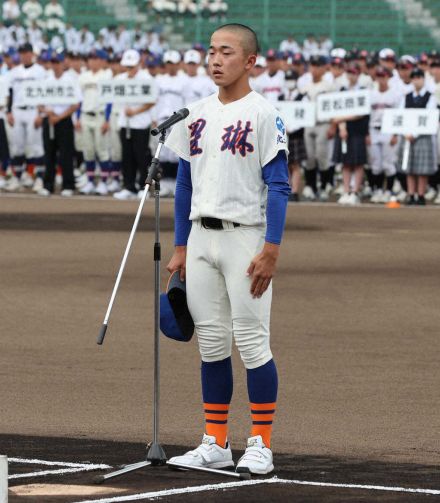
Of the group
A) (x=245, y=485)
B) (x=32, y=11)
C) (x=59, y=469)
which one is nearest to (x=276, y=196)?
(x=245, y=485)

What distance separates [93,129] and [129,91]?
4.83ft

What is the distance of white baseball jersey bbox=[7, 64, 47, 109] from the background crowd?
3cm

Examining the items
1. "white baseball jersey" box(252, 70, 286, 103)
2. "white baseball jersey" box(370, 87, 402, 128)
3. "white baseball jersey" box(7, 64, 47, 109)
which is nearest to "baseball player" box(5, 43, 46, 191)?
"white baseball jersey" box(7, 64, 47, 109)

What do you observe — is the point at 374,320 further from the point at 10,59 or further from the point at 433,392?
the point at 10,59

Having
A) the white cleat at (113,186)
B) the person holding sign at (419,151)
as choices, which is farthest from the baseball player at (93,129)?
the person holding sign at (419,151)

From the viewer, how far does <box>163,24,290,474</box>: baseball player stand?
7586 mm

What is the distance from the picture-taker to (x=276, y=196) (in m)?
7.52

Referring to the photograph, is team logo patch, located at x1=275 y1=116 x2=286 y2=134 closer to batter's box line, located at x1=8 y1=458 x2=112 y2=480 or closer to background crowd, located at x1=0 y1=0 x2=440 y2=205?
batter's box line, located at x1=8 y1=458 x2=112 y2=480

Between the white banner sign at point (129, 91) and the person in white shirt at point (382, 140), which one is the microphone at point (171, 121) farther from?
the white banner sign at point (129, 91)

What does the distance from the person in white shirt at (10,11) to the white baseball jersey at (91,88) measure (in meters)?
17.0

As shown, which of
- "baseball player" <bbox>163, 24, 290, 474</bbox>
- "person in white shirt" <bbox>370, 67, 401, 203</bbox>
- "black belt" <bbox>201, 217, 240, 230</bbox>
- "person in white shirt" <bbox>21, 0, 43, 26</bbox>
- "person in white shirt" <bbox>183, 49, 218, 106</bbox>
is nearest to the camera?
"baseball player" <bbox>163, 24, 290, 474</bbox>

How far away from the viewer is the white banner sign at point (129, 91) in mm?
29203

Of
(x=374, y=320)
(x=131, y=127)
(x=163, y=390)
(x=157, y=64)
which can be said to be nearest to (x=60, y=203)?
(x=131, y=127)

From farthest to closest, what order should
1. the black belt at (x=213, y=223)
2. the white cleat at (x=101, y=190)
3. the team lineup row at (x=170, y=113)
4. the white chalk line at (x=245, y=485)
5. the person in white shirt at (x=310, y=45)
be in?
the person in white shirt at (x=310, y=45), the white cleat at (x=101, y=190), the team lineup row at (x=170, y=113), the black belt at (x=213, y=223), the white chalk line at (x=245, y=485)
